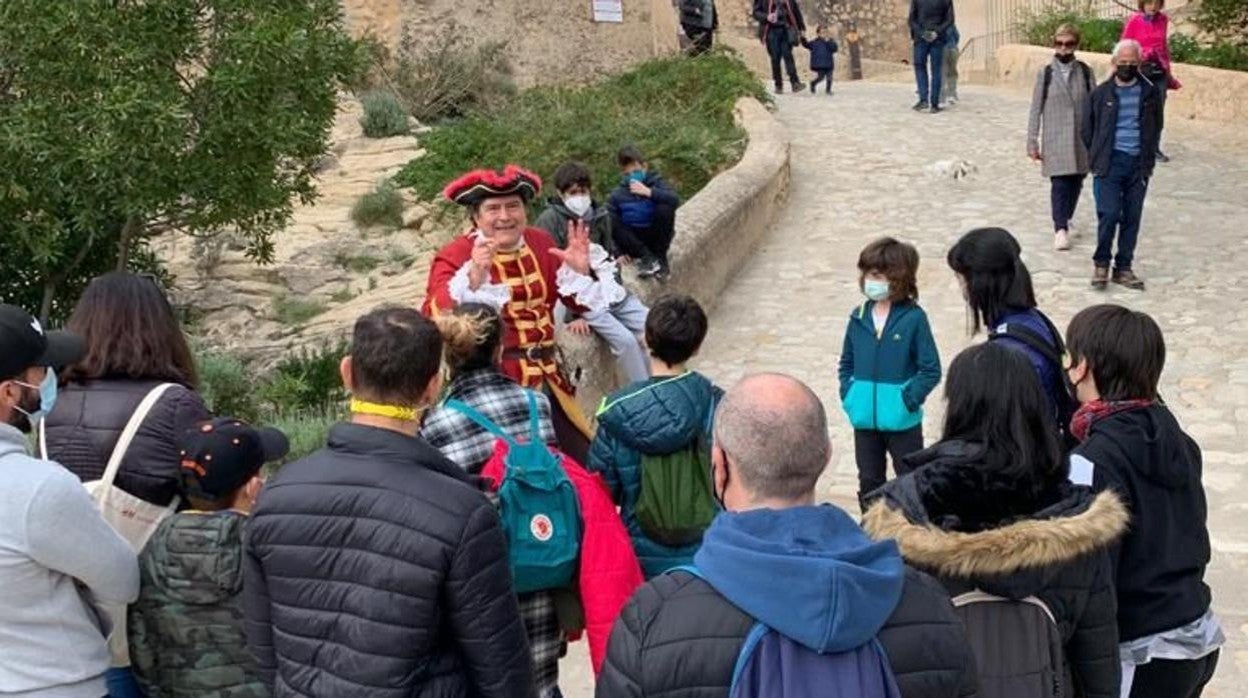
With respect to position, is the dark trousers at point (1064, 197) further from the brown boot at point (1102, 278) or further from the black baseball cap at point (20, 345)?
the black baseball cap at point (20, 345)

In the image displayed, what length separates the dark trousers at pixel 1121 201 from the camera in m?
8.57

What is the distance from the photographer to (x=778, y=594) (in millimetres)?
2057

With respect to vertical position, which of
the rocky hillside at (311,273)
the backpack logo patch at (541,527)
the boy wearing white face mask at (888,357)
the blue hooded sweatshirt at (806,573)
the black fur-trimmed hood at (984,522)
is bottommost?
the rocky hillside at (311,273)

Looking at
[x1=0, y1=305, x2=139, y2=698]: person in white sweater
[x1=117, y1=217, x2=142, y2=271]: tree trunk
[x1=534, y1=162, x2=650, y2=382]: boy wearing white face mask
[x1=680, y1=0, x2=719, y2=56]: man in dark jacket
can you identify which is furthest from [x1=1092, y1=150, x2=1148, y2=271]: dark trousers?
[x1=680, y1=0, x2=719, y2=56]: man in dark jacket

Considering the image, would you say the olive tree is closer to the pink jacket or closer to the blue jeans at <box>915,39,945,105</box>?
the pink jacket

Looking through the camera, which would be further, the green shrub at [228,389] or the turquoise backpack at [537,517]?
the green shrub at [228,389]

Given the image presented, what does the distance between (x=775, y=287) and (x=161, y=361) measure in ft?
22.1

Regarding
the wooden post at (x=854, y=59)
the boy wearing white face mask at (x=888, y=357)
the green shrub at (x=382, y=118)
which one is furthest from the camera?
the wooden post at (x=854, y=59)

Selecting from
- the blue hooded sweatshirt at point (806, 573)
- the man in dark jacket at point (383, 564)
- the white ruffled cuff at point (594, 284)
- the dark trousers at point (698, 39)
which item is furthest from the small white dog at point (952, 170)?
the blue hooded sweatshirt at point (806, 573)

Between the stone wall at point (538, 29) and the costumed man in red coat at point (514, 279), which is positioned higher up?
the stone wall at point (538, 29)

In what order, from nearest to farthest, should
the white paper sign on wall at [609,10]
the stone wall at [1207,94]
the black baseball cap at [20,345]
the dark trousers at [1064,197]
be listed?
the black baseball cap at [20,345], the dark trousers at [1064,197], the stone wall at [1207,94], the white paper sign on wall at [609,10]

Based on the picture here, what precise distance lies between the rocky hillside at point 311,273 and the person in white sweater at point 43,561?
26.5 feet

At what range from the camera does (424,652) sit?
2.66 meters

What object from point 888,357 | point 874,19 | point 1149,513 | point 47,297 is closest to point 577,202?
point 888,357
